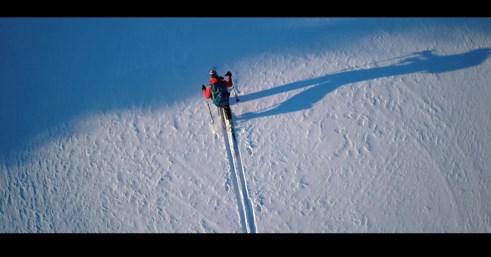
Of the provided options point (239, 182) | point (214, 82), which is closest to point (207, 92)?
point (214, 82)

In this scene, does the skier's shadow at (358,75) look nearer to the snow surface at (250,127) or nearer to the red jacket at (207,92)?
the snow surface at (250,127)

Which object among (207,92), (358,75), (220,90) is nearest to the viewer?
(220,90)


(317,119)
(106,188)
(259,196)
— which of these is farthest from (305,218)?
(106,188)

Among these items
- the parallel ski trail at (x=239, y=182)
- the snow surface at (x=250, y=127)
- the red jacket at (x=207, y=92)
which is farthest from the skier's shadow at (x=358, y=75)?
the red jacket at (x=207, y=92)

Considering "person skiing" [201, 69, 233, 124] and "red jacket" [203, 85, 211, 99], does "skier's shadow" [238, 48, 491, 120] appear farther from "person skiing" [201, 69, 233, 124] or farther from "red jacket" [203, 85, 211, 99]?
"red jacket" [203, 85, 211, 99]

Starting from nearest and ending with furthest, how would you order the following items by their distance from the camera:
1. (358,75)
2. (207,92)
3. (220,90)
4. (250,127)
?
(220,90) < (207,92) < (250,127) < (358,75)

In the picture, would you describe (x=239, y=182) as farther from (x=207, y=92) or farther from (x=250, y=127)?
(x=207, y=92)

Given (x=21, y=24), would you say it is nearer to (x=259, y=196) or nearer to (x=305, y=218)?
(x=259, y=196)
